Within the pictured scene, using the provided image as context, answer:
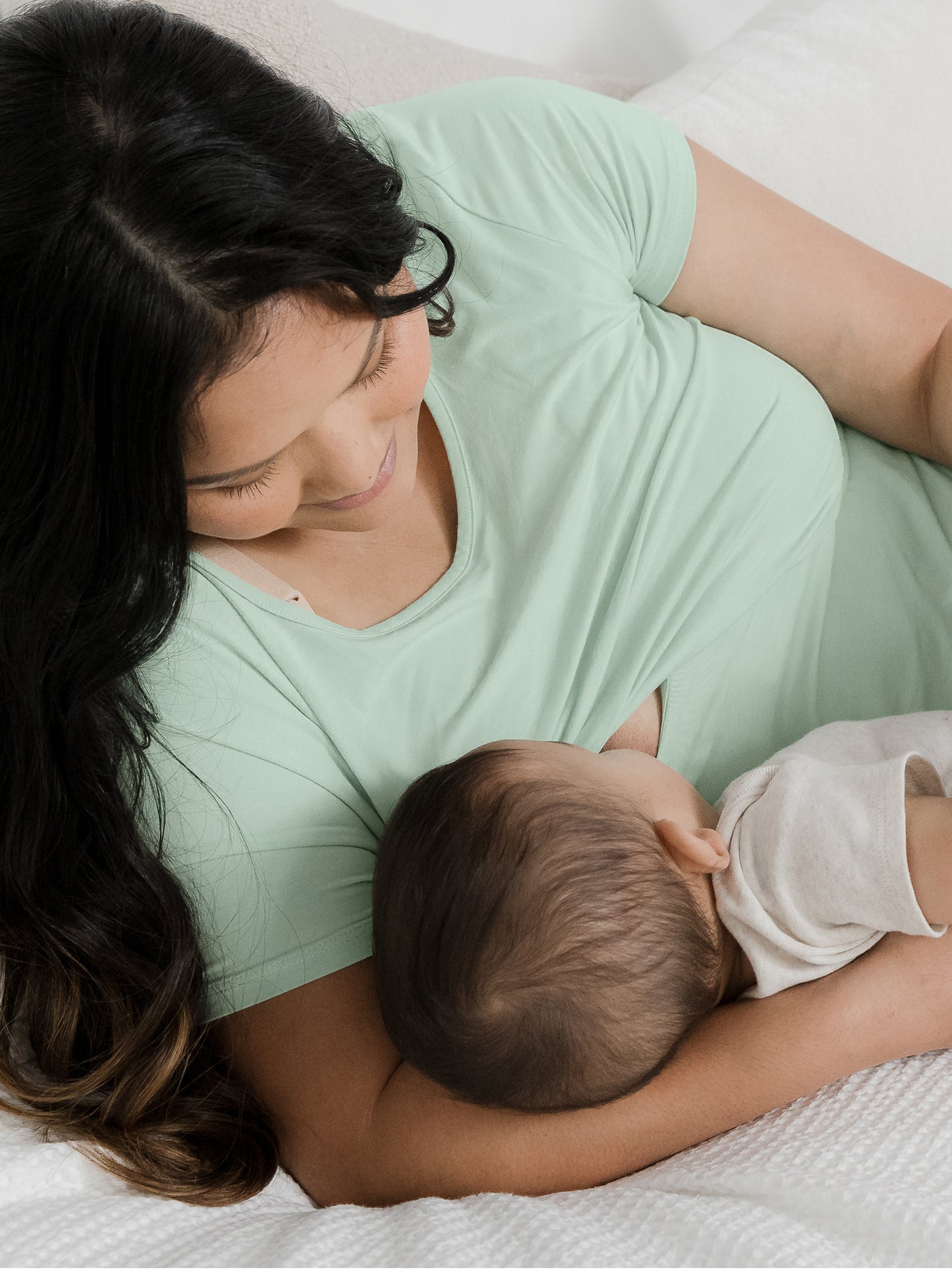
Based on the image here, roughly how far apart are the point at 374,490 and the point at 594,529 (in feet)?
0.84

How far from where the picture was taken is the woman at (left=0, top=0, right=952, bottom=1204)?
0.73 metres

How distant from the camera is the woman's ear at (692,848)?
921 mm

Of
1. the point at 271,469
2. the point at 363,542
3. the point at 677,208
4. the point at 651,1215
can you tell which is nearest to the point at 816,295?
the point at 677,208

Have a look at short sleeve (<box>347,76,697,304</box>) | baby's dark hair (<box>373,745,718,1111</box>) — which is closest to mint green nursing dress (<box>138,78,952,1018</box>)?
short sleeve (<box>347,76,697,304</box>)

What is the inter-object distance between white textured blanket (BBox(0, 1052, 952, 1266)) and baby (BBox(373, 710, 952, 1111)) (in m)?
0.09

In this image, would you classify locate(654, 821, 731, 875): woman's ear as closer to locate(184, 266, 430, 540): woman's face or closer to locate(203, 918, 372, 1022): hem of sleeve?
locate(203, 918, 372, 1022): hem of sleeve

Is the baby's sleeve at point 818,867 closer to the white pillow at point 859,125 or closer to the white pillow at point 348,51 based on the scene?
the white pillow at point 859,125

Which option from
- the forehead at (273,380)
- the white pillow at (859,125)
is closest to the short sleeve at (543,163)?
the white pillow at (859,125)

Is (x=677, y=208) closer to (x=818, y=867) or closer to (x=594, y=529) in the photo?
(x=594, y=529)

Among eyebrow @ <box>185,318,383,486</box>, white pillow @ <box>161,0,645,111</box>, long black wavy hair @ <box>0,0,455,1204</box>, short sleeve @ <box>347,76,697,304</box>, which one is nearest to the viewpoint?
long black wavy hair @ <box>0,0,455,1204</box>

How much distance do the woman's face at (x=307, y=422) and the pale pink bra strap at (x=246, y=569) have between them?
0.19 feet

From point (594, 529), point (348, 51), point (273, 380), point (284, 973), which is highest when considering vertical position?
point (348, 51)

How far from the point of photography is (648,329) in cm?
118

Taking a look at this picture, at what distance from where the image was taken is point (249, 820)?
91 centimetres
